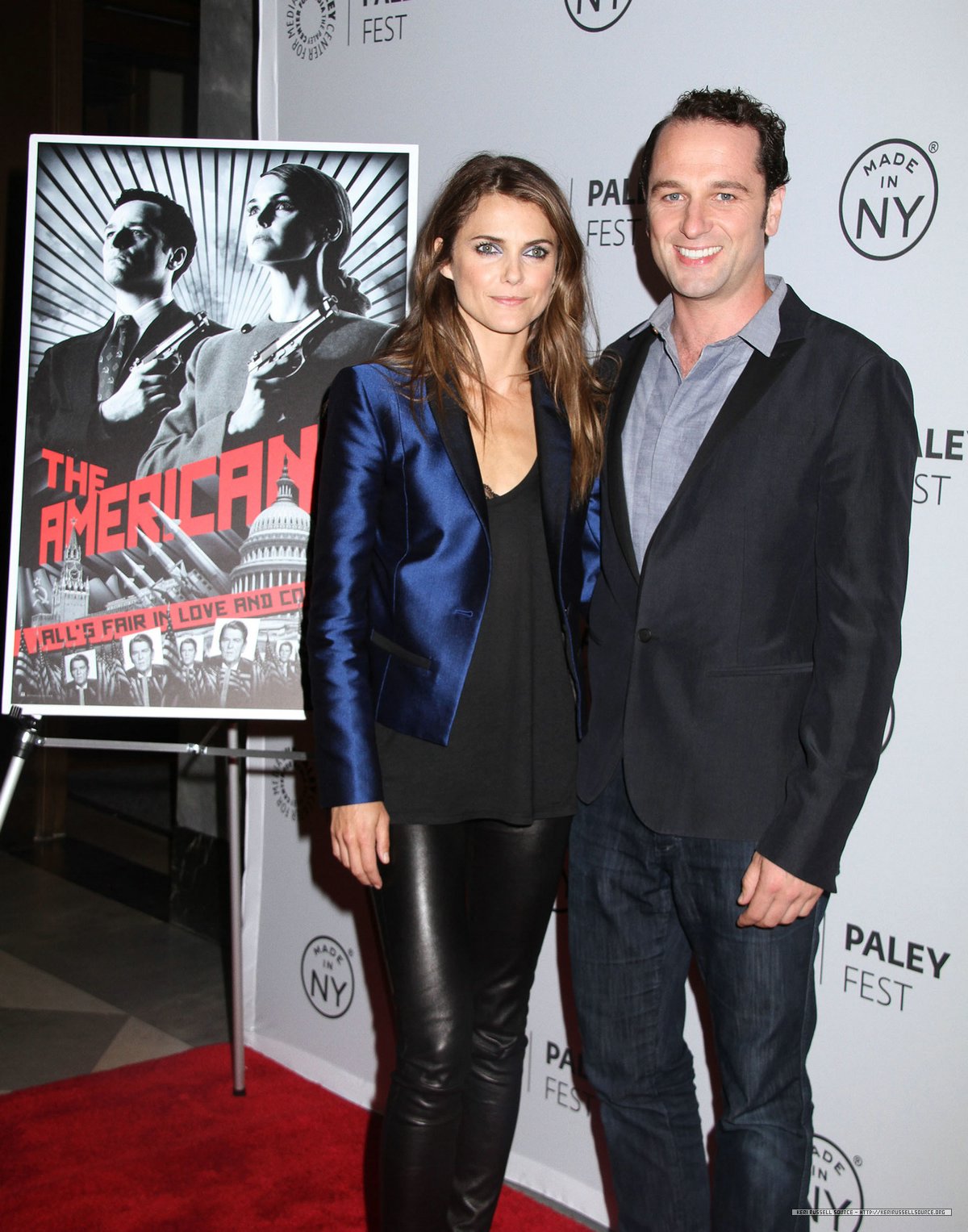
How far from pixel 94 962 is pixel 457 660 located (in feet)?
8.27

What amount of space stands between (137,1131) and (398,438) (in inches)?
68.5

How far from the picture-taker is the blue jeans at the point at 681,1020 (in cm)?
168

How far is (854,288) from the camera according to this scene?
1978 millimetres

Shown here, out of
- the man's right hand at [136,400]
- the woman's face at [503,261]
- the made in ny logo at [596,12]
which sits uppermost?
the made in ny logo at [596,12]

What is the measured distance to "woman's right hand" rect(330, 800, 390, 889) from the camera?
5.73 ft

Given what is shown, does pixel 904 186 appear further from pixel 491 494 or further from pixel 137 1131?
pixel 137 1131

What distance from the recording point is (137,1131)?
263cm

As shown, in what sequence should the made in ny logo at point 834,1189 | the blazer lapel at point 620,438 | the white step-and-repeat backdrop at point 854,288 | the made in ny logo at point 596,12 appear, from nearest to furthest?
the blazer lapel at point 620,438 → the white step-and-repeat backdrop at point 854,288 → the made in ny logo at point 834,1189 → the made in ny logo at point 596,12

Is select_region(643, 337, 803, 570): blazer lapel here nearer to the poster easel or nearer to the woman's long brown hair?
the woman's long brown hair

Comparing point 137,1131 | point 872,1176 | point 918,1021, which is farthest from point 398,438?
point 137,1131

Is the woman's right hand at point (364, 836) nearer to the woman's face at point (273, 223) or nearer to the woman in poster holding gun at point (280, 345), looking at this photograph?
the woman in poster holding gun at point (280, 345)

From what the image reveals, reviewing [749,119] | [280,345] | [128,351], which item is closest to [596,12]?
[749,119]

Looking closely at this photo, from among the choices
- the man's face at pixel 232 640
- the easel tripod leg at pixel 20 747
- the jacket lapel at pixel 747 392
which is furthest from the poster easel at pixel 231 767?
the jacket lapel at pixel 747 392

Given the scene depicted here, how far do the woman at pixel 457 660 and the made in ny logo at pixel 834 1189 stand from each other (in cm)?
60
